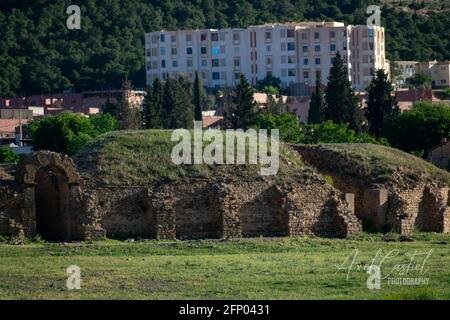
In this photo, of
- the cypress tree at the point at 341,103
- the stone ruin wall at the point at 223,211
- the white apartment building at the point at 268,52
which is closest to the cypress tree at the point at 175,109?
the cypress tree at the point at 341,103

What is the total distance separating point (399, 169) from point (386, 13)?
128781 mm

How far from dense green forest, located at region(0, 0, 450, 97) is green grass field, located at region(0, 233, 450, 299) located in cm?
11242

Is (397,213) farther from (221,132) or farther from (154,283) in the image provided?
(154,283)

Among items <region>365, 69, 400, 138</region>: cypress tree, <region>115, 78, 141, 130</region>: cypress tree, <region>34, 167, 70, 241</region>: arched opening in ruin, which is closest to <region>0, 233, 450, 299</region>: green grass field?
<region>34, 167, 70, 241</region>: arched opening in ruin

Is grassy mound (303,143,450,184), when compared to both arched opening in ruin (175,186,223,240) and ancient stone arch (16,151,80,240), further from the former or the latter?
ancient stone arch (16,151,80,240)

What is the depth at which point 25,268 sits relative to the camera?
45.3 meters

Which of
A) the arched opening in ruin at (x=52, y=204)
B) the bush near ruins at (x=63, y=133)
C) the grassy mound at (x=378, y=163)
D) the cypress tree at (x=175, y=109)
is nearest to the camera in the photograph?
the arched opening in ruin at (x=52, y=204)

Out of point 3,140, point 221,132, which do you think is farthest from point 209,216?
point 3,140

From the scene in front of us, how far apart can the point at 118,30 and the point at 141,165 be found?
400ft

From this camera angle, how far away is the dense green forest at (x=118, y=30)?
166625 millimetres

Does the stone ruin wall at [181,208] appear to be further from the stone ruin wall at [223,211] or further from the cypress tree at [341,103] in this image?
the cypress tree at [341,103]

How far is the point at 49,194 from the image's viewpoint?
5641 cm

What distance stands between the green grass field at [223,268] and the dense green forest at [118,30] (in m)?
112

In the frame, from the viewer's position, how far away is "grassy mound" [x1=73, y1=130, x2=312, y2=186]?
56.0m
